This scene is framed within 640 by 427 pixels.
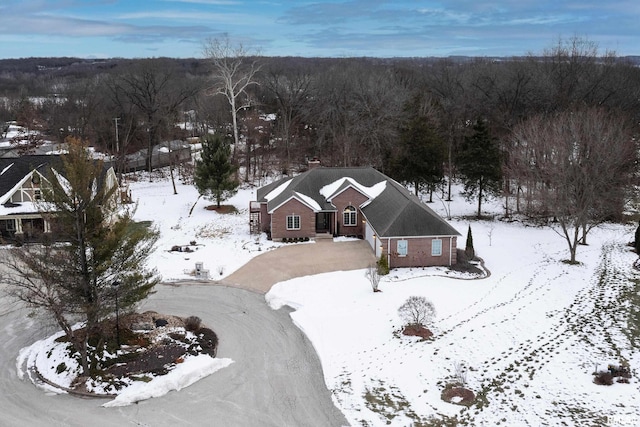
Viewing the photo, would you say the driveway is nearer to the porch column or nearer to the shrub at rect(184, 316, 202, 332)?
the shrub at rect(184, 316, 202, 332)

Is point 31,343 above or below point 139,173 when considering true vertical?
below

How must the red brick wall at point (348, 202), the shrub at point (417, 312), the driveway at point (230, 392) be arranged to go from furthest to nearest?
the red brick wall at point (348, 202), the shrub at point (417, 312), the driveway at point (230, 392)

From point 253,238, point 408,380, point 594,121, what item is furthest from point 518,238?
point 408,380

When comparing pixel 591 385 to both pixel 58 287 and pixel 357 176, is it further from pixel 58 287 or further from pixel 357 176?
pixel 357 176

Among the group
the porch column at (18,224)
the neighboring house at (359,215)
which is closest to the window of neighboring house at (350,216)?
the neighboring house at (359,215)

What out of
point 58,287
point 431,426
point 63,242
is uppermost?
point 63,242

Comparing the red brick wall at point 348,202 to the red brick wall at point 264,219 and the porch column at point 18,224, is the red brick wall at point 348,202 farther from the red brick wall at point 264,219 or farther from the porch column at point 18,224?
the porch column at point 18,224

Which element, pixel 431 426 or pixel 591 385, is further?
pixel 591 385

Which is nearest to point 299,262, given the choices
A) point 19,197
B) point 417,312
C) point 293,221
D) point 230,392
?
point 293,221
